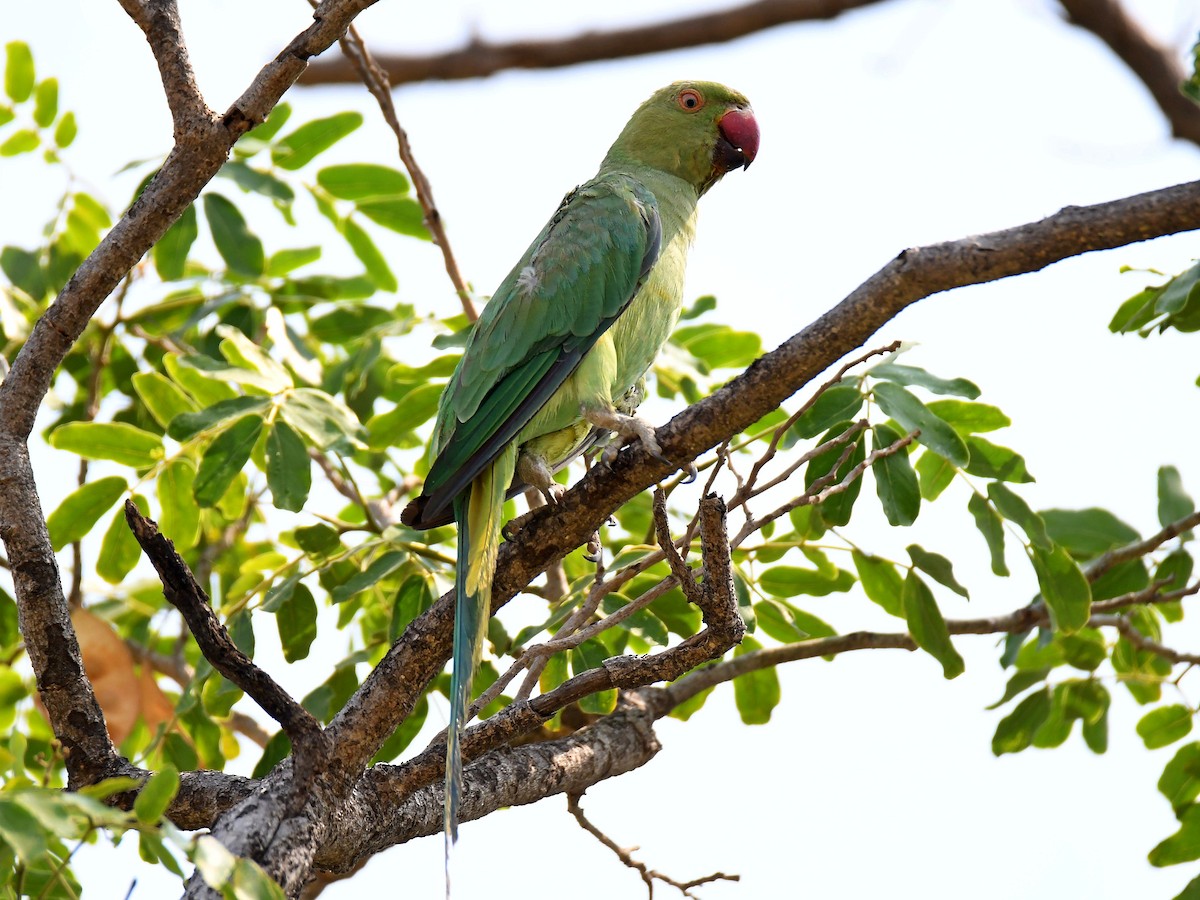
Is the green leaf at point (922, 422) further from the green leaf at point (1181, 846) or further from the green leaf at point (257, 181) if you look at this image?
the green leaf at point (257, 181)

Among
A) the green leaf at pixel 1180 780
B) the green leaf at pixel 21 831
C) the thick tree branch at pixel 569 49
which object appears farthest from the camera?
the thick tree branch at pixel 569 49

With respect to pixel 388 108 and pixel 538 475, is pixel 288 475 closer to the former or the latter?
pixel 538 475

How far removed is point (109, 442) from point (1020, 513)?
2.64 m

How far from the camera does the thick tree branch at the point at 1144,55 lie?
24.0 feet

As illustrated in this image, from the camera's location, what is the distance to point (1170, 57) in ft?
A: 24.6

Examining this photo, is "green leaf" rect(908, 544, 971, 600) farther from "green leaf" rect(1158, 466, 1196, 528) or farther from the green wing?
the green wing

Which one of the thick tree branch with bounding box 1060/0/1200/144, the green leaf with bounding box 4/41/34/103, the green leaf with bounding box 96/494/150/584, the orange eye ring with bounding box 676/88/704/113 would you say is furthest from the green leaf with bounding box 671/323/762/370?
the thick tree branch with bounding box 1060/0/1200/144

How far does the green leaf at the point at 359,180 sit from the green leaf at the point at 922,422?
212 cm

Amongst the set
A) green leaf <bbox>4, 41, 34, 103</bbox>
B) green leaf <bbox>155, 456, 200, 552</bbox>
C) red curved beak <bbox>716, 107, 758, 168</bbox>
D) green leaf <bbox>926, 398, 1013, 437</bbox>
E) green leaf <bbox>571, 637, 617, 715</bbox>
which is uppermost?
green leaf <bbox>4, 41, 34, 103</bbox>

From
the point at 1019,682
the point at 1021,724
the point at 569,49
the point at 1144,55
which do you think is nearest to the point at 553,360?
the point at 1019,682

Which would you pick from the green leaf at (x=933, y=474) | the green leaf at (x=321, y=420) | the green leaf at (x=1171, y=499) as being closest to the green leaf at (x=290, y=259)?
the green leaf at (x=321, y=420)

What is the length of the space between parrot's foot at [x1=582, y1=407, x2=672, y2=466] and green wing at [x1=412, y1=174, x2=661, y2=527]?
0.48ft

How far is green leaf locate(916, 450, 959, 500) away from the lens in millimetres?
3301

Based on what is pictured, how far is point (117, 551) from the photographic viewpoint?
12.1ft
